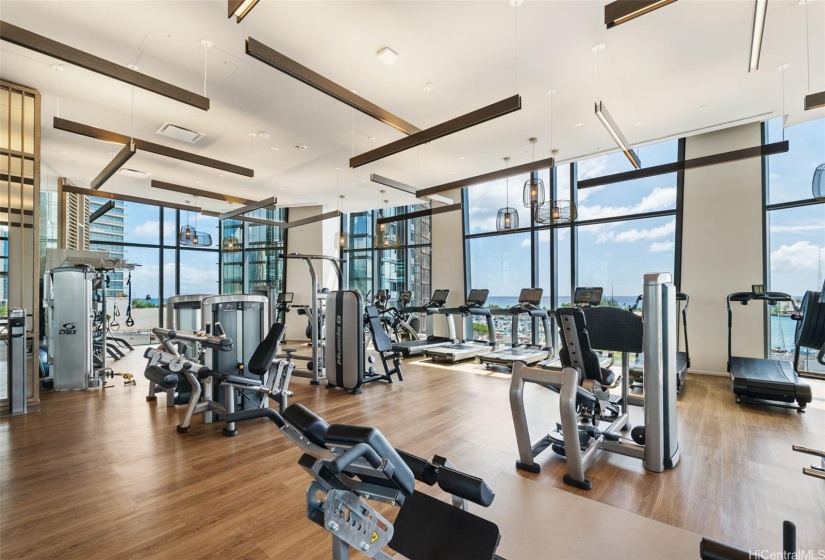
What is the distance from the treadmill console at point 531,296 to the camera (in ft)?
24.7

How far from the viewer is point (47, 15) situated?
11.2 ft

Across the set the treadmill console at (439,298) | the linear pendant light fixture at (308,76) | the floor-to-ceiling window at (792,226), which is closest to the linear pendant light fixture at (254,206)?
the linear pendant light fixture at (308,76)

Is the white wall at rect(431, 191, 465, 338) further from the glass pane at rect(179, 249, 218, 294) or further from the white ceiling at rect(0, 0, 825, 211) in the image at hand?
the glass pane at rect(179, 249, 218, 294)

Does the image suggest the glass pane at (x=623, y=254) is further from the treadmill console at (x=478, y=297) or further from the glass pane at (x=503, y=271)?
the treadmill console at (x=478, y=297)

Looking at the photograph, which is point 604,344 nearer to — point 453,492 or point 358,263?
point 453,492

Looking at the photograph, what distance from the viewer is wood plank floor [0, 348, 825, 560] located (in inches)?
84.3

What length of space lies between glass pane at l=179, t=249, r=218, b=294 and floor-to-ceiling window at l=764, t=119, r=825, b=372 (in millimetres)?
12691

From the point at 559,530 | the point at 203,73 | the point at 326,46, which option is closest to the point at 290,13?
the point at 326,46

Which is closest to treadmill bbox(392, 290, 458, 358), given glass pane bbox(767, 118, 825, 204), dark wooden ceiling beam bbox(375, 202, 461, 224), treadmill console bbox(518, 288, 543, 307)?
treadmill console bbox(518, 288, 543, 307)

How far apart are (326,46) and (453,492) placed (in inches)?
166

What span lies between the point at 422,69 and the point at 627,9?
2.15m

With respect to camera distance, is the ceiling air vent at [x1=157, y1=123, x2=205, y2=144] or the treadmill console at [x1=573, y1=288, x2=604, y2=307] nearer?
the ceiling air vent at [x1=157, y1=123, x2=205, y2=144]

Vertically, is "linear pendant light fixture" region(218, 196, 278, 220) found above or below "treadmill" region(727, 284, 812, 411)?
above

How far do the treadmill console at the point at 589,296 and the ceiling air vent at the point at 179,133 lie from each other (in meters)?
6.80
